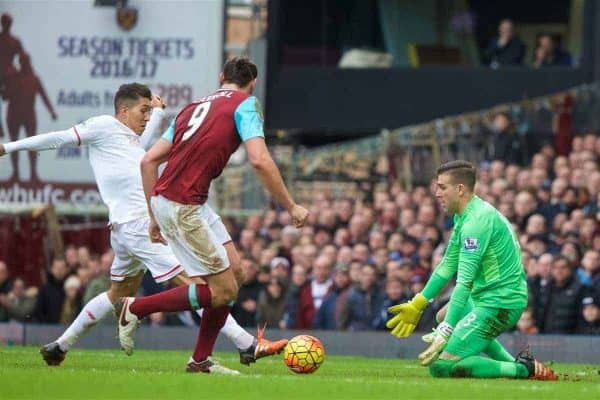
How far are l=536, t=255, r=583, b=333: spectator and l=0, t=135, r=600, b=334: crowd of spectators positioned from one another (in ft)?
0.04

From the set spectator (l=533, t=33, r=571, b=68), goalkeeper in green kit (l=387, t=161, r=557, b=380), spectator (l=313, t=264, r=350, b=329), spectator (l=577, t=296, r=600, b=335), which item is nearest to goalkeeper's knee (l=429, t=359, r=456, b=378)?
goalkeeper in green kit (l=387, t=161, r=557, b=380)

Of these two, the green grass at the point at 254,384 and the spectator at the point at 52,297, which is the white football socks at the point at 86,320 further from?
the spectator at the point at 52,297

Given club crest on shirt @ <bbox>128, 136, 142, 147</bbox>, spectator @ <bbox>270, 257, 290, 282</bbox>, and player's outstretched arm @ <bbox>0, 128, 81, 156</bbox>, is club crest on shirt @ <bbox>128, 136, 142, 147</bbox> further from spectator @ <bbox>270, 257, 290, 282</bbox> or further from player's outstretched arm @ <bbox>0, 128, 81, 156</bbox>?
spectator @ <bbox>270, 257, 290, 282</bbox>

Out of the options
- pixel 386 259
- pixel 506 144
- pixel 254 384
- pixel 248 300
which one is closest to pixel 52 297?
pixel 248 300

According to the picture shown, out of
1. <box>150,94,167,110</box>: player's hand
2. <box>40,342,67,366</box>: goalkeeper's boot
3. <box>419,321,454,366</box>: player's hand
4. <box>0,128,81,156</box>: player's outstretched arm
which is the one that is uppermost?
<box>150,94,167,110</box>: player's hand

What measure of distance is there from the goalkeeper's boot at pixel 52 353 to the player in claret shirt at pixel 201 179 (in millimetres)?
1491

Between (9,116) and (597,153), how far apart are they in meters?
A: 10.2

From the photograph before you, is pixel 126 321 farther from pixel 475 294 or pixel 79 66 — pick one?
pixel 79 66

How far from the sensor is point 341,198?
26.9 meters

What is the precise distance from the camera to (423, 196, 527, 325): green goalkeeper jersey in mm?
13750

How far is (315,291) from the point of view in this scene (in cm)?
2242

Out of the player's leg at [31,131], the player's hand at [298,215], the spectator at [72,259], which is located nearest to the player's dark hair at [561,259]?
Answer: the player's hand at [298,215]

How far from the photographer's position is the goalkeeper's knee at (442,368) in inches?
551

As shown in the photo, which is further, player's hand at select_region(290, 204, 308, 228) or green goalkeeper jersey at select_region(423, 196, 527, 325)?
green goalkeeper jersey at select_region(423, 196, 527, 325)
